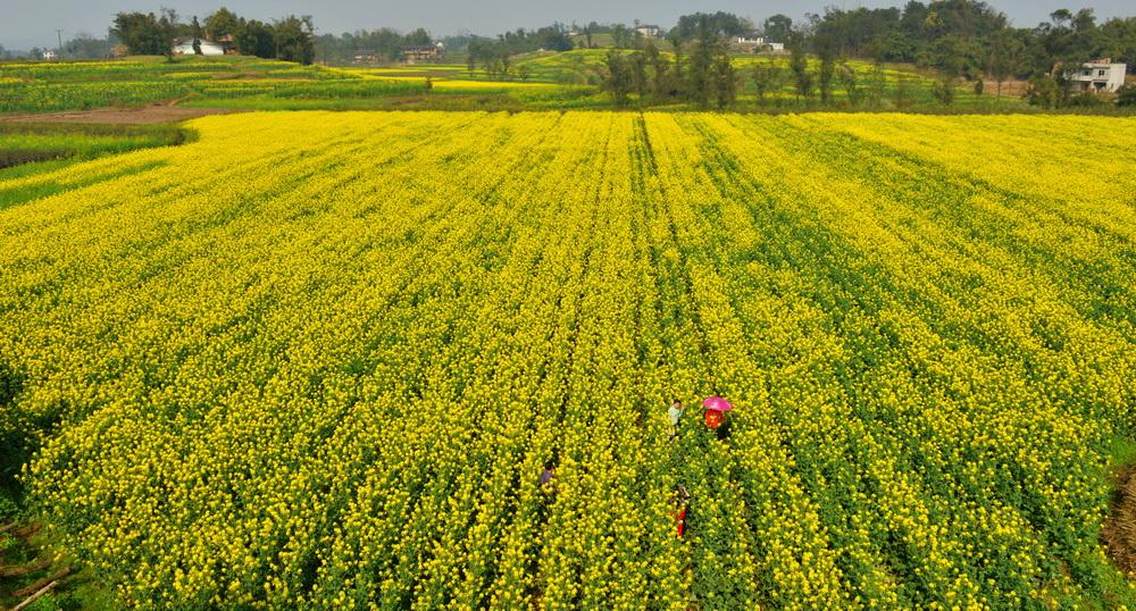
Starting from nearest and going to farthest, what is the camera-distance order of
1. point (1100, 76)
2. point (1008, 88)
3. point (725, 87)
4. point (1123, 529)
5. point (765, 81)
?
point (1123, 529)
point (725, 87)
point (765, 81)
point (1100, 76)
point (1008, 88)

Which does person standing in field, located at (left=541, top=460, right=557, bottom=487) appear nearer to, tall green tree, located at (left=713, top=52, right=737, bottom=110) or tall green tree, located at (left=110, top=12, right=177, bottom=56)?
tall green tree, located at (left=713, top=52, right=737, bottom=110)

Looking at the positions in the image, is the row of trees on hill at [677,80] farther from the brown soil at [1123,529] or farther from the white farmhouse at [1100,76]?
the brown soil at [1123,529]

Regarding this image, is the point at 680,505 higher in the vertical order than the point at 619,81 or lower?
lower

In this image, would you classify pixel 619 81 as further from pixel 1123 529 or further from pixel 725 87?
pixel 1123 529

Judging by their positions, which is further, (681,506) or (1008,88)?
(1008,88)

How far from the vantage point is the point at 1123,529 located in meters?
9.26

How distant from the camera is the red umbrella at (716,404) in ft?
35.7

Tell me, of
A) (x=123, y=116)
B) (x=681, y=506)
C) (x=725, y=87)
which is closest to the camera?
(x=681, y=506)

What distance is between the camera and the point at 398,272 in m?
18.5

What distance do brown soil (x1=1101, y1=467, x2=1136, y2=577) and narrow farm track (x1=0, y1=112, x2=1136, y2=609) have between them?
323 millimetres

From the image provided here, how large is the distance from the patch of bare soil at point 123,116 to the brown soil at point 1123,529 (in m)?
60.0

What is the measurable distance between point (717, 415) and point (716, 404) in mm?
199

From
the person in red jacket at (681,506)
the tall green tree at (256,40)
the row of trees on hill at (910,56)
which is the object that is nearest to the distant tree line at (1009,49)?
the row of trees on hill at (910,56)

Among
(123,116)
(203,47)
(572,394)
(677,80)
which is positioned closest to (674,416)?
(572,394)
